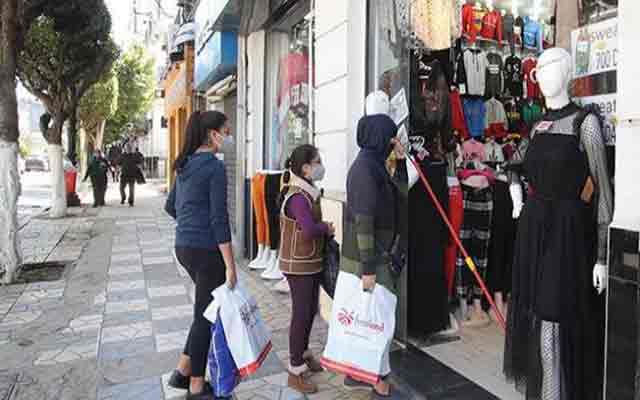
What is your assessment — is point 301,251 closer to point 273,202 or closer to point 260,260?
point 273,202

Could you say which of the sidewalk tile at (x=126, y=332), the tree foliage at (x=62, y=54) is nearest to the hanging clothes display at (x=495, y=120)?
the sidewalk tile at (x=126, y=332)

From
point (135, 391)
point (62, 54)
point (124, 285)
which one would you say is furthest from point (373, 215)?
point (62, 54)

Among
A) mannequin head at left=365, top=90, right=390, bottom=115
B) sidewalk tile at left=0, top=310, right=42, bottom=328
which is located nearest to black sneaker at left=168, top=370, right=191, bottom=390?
mannequin head at left=365, top=90, right=390, bottom=115

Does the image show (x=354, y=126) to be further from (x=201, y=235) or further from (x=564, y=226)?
(x=564, y=226)

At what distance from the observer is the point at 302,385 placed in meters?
3.19

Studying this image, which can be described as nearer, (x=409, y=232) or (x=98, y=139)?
(x=409, y=232)

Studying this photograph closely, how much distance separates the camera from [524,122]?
4.47 metres

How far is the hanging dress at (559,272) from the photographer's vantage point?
7.38 feet

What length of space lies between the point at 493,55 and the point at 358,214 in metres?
2.65

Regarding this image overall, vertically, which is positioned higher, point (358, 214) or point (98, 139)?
point (98, 139)

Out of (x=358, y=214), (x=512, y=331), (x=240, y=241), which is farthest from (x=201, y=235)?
(x=240, y=241)

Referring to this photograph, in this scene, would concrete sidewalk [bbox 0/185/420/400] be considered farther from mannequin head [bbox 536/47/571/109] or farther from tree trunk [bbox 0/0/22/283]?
mannequin head [bbox 536/47/571/109]

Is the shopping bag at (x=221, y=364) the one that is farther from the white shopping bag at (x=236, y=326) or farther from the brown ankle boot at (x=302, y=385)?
the brown ankle boot at (x=302, y=385)

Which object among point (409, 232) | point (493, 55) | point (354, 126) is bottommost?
point (409, 232)
